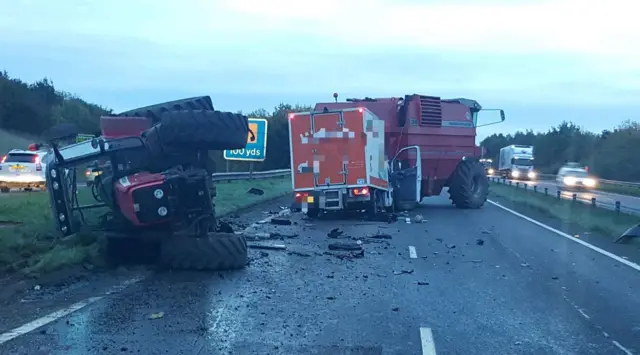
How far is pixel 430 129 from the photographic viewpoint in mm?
26031

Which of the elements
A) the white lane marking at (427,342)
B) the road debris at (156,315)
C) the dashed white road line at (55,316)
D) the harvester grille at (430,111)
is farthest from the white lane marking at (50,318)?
the harvester grille at (430,111)

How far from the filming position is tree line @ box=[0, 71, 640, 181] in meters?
51.0

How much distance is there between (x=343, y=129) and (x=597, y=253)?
8240 mm

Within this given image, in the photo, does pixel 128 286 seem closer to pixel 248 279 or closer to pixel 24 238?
pixel 248 279

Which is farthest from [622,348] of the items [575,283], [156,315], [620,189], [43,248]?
[620,189]

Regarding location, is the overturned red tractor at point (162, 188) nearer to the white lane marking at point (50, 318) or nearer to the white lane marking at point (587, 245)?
the white lane marking at point (50, 318)

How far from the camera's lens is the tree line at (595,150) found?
69.6 metres

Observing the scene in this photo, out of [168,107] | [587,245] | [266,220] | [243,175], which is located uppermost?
[168,107]

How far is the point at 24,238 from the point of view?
12.4 m

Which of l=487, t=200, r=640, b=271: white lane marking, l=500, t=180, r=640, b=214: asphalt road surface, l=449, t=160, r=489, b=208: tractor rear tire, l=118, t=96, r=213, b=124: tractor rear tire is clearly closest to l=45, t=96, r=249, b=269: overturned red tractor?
l=118, t=96, r=213, b=124: tractor rear tire

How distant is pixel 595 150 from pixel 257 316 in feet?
250

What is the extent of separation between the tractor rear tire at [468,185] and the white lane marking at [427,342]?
20.3 metres

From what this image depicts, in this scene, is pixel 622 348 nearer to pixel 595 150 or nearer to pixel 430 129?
pixel 430 129

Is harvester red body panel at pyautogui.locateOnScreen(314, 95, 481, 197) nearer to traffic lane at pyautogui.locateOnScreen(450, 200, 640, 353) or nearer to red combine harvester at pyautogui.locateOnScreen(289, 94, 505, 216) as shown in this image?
red combine harvester at pyautogui.locateOnScreen(289, 94, 505, 216)
